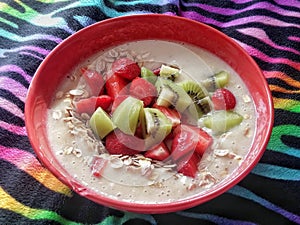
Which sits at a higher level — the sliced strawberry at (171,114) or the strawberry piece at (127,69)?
the strawberry piece at (127,69)

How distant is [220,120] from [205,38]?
0.47 ft

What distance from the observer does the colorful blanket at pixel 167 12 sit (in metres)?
0.71

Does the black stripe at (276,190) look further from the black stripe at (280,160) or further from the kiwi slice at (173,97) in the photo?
the kiwi slice at (173,97)

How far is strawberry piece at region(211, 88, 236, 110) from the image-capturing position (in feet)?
2.40

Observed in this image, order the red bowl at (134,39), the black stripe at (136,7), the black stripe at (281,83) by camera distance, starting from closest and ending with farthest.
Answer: the red bowl at (134,39) → the black stripe at (281,83) → the black stripe at (136,7)

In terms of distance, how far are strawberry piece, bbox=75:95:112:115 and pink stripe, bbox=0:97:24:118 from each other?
0.13 metres

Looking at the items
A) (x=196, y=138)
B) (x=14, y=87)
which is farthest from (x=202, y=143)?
(x=14, y=87)

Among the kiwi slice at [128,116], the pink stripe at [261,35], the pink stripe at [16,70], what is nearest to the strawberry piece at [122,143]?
the kiwi slice at [128,116]

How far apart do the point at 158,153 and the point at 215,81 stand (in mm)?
149

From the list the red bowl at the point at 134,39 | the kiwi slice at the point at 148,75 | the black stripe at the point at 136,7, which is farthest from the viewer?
the black stripe at the point at 136,7

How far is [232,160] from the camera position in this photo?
0.69 metres

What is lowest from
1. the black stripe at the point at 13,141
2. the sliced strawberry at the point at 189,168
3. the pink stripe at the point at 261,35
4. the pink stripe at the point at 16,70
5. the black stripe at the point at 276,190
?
the black stripe at the point at 13,141

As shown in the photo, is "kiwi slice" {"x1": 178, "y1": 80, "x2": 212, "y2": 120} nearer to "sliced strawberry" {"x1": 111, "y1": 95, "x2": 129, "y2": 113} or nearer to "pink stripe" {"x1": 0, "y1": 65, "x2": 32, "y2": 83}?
"sliced strawberry" {"x1": 111, "y1": 95, "x2": 129, "y2": 113}

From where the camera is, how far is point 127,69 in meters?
0.75
